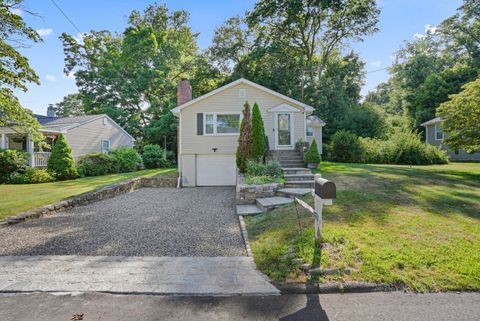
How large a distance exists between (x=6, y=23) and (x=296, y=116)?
1123 cm

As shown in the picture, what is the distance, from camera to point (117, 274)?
3.48m

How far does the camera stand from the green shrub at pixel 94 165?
15734 mm

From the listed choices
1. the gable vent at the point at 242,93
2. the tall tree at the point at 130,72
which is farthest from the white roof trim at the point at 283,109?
the tall tree at the point at 130,72

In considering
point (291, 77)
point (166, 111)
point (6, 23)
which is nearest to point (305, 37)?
point (291, 77)

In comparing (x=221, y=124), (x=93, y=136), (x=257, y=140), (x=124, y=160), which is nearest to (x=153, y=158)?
(x=124, y=160)

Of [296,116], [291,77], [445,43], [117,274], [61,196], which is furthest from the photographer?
[445,43]

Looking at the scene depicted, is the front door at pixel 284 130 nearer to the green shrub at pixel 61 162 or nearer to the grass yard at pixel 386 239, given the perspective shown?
the grass yard at pixel 386 239

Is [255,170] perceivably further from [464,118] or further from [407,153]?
[407,153]

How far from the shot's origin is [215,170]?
13430mm

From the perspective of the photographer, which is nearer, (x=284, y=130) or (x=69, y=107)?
(x=284, y=130)

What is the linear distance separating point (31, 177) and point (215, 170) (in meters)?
9.42

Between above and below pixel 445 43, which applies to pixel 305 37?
below

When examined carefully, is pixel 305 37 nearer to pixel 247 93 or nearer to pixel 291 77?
pixel 291 77

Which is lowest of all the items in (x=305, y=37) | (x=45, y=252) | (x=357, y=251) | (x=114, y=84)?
(x=45, y=252)
